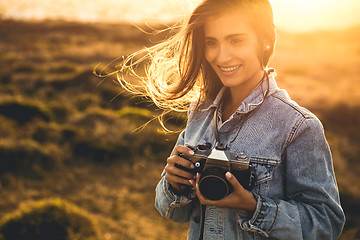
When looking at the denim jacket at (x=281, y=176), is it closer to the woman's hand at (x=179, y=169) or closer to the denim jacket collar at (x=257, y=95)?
the denim jacket collar at (x=257, y=95)

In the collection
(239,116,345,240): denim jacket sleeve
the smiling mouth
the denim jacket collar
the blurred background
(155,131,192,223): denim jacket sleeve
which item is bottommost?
the blurred background

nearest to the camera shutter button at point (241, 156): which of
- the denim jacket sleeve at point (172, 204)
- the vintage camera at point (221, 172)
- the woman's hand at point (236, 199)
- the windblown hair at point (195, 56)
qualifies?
the vintage camera at point (221, 172)

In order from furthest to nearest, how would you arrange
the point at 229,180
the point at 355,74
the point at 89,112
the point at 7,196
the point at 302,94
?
1. the point at 355,74
2. the point at 302,94
3. the point at 89,112
4. the point at 7,196
5. the point at 229,180

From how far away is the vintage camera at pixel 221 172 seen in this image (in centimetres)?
131

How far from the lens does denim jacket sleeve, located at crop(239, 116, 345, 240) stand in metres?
1.34

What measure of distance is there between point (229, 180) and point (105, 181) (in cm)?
A: 427

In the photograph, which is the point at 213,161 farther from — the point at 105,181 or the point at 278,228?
the point at 105,181

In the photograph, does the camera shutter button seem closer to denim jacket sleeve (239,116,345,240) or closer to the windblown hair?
denim jacket sleeve (239,116,345,240)

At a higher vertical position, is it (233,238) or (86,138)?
(233,238)

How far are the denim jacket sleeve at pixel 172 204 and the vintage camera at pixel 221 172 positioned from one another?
0.95ft

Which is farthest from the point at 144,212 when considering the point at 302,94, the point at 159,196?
the point at 302,94

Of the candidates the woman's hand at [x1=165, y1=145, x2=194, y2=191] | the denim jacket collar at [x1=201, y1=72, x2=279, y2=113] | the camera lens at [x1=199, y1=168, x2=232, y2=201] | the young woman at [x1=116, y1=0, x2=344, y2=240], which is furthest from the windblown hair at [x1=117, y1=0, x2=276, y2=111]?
the camera lens at [x1=199, y1=168, x2=232, y2=201]

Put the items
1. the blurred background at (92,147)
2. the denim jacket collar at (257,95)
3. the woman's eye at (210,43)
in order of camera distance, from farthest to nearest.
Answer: the blurred background at (92,147), the woman's eye at (210,43), the denim jacket collar at (257,95)

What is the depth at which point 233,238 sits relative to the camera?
58.2 inches
